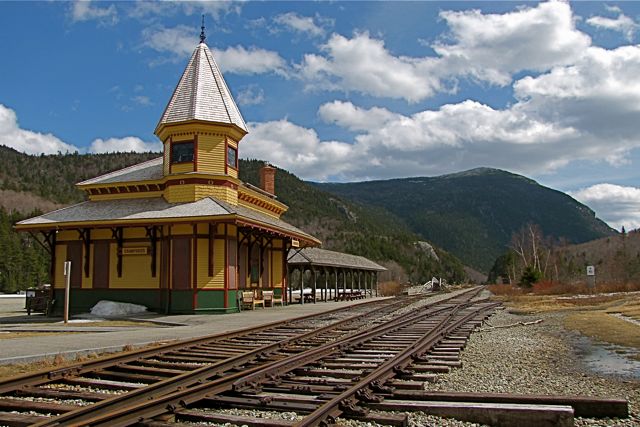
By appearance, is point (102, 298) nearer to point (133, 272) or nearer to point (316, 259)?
point (133, 272)

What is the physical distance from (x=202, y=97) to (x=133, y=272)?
8.08 meters

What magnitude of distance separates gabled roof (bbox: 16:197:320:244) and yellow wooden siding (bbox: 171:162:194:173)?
1446 mm

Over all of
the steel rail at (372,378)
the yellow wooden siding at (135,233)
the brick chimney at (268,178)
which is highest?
the brick chimney at (268,178)

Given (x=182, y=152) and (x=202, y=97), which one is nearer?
(x=182, y=152)

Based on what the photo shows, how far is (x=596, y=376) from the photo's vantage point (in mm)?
8969

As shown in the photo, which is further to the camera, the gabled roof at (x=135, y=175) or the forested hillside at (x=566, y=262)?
the forested hillside at (x=566, y=262)

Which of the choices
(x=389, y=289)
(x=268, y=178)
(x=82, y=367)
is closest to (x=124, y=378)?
(x=82, y=367)

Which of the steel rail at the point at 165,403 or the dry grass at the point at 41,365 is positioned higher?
the steel rail at the point at 165,403

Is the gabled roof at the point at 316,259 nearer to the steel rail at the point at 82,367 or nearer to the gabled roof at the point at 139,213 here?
the gabled roof at the point at 139,213

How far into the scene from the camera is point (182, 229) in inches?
931

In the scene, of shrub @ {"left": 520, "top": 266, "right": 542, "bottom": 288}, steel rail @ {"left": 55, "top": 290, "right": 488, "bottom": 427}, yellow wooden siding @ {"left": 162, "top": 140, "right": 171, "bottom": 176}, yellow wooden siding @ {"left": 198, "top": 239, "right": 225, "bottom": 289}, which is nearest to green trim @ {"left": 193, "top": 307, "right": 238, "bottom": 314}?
yellow wooden siding @ {"left": 198, "top": 239, "right": 225, "bottom": 289}

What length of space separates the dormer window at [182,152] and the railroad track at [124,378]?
13.4 metres

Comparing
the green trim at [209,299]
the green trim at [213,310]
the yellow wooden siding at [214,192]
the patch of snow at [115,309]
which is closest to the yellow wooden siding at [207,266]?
the green trim at [209,299]

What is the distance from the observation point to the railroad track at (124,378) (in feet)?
20.9
